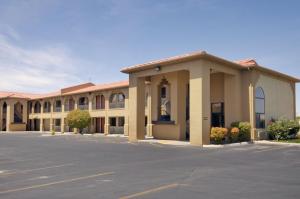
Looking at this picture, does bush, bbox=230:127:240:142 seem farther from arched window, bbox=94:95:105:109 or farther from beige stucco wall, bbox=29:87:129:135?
arched window, bbox=94:95:105:109

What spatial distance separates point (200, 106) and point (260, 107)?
735cm

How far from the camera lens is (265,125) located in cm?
2738

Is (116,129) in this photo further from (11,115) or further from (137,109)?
(11,115)

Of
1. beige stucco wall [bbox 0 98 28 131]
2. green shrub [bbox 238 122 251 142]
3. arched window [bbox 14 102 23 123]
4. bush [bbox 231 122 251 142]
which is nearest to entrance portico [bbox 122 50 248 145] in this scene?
bush [bbox 231 122 251 142]

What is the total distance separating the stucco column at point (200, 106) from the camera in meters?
22.2

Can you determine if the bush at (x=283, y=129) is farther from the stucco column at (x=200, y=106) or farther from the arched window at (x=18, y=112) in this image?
the arched window at (x=18, y=112)

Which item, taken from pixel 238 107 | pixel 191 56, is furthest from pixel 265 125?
pixel 191 56

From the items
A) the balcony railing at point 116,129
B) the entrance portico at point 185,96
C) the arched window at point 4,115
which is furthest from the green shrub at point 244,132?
the arched window at point 4,115

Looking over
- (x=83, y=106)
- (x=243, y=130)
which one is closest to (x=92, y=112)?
(x=83, y=106)

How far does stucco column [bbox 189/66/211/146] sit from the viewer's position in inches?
876

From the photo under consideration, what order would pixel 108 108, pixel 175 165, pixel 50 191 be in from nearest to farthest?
pixel 50 191
pixel 175 165
pixel 108 108

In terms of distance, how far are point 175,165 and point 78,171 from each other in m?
3.66

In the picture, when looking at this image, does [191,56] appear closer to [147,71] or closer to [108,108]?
[147,71]

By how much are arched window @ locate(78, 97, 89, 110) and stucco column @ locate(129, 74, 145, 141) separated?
2049cm
